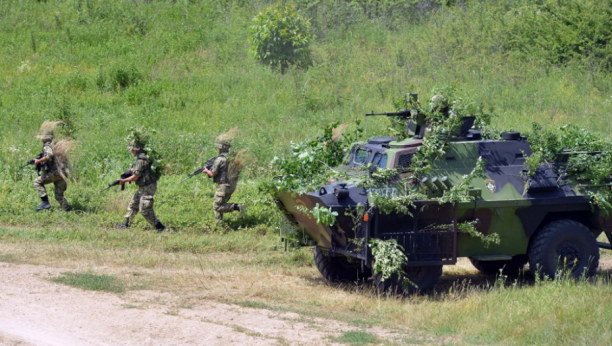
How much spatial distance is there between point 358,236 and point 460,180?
4.97ft

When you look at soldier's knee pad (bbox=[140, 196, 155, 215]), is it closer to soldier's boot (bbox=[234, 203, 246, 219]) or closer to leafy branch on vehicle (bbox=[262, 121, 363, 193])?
soldier's boot (bbox=[234, 203, 246, 219])

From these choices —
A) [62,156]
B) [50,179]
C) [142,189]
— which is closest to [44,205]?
[50,179]

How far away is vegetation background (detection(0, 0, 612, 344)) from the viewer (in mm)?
14992

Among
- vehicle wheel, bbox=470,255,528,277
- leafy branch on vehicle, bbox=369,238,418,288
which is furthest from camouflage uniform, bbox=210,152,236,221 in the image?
leafy branch on vehicle, bbox=369,238,418,288

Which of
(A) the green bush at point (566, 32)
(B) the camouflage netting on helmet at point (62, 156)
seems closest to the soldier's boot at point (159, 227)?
(B) the camouflage netting on helmet at point (62, 156)

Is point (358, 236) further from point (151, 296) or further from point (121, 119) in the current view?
point (121, 119)

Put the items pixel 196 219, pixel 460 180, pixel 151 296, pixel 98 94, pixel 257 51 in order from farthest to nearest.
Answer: pixel 257 51, pixel 98 94, pixel 196 219, pixel 460 180, pixel 151 296

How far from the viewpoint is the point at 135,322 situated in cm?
741

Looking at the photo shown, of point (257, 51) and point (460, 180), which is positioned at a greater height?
point (257, 51)

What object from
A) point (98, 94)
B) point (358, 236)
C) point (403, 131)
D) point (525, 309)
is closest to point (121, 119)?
point (98, 94)

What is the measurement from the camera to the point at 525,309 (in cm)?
754

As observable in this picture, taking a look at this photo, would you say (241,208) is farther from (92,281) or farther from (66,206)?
(92,281)

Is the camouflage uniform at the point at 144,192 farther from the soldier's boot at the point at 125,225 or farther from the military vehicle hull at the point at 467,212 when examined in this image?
the military vehicle hull at the point at 467,212

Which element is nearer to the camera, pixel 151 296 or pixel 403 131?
pixel 151 296
